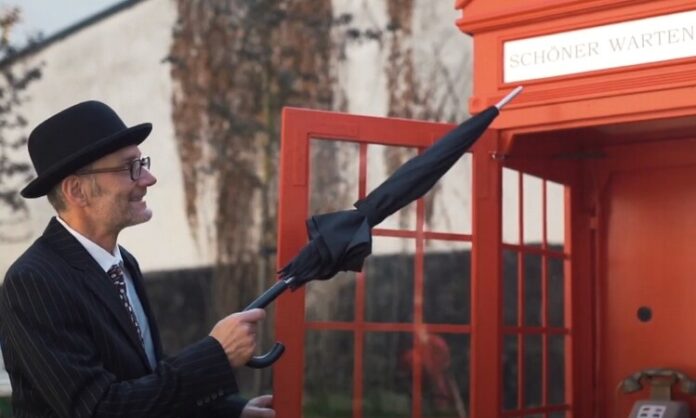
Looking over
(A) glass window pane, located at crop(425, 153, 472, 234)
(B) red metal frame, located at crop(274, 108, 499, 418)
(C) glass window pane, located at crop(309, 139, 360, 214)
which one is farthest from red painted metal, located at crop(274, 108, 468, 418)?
(C) glass window pane, located at crop(309, 139, 360, 214)

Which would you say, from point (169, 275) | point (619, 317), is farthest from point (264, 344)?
point (619, 317)

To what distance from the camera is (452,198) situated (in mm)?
8500

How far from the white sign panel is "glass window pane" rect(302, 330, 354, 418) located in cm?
501

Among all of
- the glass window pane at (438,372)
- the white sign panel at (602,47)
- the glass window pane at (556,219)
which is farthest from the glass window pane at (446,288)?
the white sign panel at (602,47)

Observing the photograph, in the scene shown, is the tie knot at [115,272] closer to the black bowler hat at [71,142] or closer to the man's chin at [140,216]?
the man's chin at [140,216]

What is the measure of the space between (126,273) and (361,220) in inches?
30.2

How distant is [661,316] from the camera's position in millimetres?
4734

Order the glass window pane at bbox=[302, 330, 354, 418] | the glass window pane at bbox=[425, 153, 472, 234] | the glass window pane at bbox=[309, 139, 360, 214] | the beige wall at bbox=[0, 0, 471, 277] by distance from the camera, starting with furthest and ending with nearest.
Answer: the beige wall at bbox=[0, 0, 471, 277], the glass window pane at bbox=[302, 330, 354, 418], the glass window pane at bbox=[309, 139, 360, 214], the glass window pane at bbox=[425, 153, 472, 234]

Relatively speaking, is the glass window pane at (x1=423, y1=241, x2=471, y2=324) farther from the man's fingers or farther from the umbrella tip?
the man's fingers

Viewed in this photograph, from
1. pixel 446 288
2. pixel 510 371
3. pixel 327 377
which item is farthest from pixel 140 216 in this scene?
pixel 327 377

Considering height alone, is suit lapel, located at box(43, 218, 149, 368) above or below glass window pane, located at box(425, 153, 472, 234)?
below

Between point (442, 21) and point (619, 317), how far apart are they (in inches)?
202

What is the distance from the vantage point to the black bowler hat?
112 inches

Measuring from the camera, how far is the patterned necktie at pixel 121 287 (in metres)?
2.89
